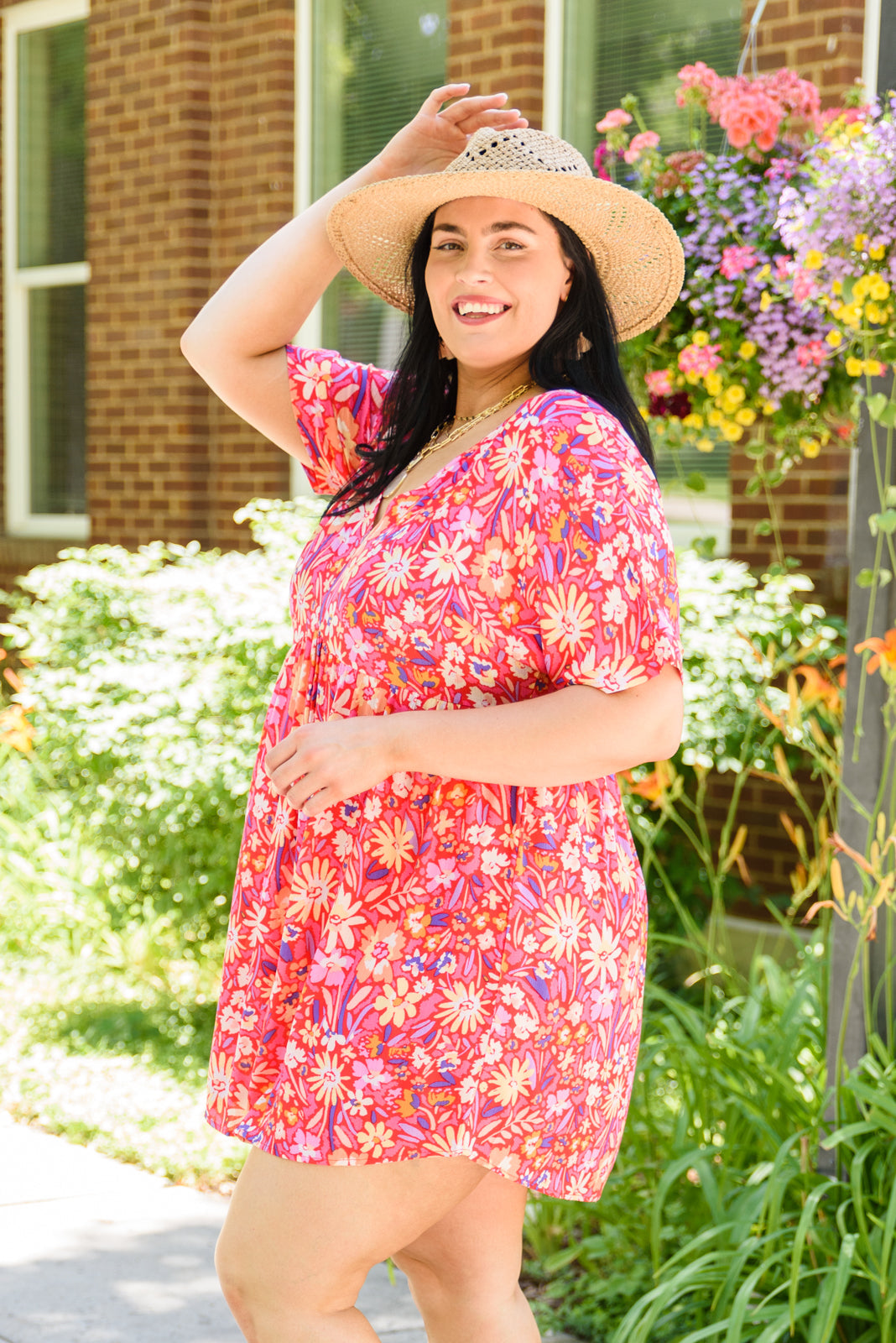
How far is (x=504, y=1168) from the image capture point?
1.96 meters

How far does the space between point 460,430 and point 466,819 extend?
0.54 metres

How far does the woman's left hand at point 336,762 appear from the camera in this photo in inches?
75.0

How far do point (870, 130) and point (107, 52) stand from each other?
614cm

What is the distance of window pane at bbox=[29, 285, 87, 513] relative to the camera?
889 centimetres

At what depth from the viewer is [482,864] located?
1.99 m

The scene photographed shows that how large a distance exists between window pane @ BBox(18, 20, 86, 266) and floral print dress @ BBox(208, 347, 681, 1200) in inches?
288

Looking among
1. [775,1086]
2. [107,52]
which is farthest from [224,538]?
[775,1086]

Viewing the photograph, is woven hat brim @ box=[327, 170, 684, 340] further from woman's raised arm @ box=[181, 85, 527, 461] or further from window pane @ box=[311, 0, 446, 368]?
window pane @ box=[311, 0, 446, 368]

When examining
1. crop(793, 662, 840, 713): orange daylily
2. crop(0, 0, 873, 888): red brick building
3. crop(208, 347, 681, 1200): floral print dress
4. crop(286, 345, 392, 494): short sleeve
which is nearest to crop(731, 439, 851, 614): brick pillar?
crop(0, 0, 873, 888): red brick building

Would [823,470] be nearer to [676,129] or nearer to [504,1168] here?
[676,129]

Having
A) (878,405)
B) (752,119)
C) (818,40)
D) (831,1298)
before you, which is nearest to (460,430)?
(878,405)

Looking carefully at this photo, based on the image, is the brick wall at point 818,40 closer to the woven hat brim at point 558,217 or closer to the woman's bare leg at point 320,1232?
the woven hat brim at point 558,217

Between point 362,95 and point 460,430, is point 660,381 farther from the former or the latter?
point 362,95

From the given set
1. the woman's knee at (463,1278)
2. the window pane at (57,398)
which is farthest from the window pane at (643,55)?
the woman's knee at (463,1278)
